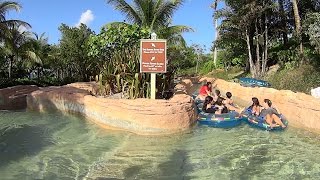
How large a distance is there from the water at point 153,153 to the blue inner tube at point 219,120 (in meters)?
0.32

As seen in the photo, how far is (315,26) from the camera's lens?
635 inches

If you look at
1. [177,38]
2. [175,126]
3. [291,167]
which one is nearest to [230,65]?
[177,38]

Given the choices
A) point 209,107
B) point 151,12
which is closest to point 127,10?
point 151,12

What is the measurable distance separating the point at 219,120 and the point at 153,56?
2820mm

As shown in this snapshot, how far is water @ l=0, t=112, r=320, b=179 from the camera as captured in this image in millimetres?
7238

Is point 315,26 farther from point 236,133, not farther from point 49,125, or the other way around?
point 49,125

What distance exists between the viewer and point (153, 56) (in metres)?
11.4

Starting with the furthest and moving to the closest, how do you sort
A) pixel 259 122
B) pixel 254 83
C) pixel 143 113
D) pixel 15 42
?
pixel 15 42, pixel 254 83, pixel 259 122, pixel 143 113

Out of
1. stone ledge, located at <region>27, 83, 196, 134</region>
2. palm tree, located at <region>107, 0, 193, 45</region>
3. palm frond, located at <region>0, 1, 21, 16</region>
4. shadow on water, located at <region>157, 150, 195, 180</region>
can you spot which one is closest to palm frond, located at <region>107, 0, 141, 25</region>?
palm tree, located at <region>107, 0, 193, 45</region>

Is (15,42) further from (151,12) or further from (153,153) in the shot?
(153,153)

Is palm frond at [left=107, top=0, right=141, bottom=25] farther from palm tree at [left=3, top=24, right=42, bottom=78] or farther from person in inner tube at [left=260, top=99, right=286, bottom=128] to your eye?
person in inner tube at [left=260, top=99, right=286, bottom=128]

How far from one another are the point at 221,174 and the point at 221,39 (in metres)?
20.0

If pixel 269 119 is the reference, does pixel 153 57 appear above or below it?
above

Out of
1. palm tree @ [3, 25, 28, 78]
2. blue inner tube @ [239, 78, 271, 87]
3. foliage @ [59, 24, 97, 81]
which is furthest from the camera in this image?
foliage @ [59, 24, 97, 81]
